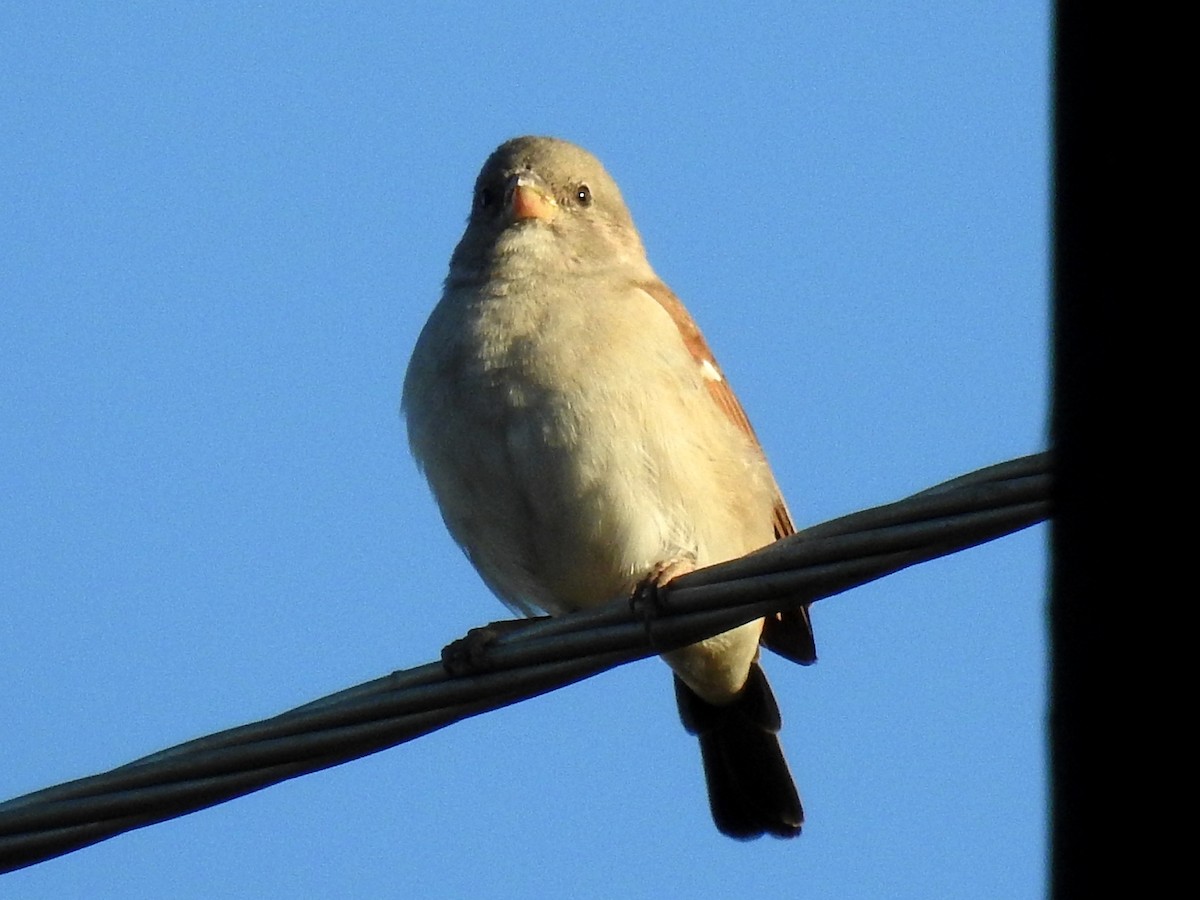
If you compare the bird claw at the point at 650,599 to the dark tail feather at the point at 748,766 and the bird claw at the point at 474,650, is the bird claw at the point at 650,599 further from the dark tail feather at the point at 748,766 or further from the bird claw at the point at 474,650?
the dark tail feather at the point at 748,766

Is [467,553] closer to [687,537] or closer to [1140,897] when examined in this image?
[687,537]

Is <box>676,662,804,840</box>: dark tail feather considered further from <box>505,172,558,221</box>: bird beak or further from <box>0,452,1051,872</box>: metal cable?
<box>0,452,1051,872</box>: metal cable

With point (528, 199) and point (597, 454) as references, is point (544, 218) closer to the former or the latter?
point (528, 199)

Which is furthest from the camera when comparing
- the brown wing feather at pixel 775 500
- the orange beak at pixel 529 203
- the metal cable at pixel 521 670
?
the orange beak at pixel 529 203

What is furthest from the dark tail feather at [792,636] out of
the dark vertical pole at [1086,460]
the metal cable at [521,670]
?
the dark vertical pole at [1086,460]

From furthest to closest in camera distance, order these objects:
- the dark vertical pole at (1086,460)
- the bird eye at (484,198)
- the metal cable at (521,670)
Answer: the bird eye at (484,198) < the metal cable at (521,670) < the dark vertical pole at (1086,460)

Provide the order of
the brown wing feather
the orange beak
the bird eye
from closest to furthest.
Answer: the brown wing feather
the orange beak
the bird eye

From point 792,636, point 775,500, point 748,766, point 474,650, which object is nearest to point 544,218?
point 775,500

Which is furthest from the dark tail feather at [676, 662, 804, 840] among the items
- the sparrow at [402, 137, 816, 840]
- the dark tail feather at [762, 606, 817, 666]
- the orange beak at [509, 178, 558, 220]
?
the orange beak at [509, 178, 558, 220]
